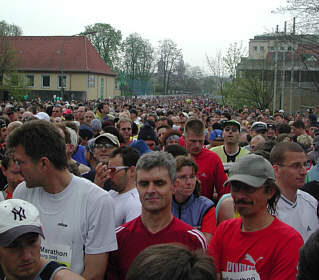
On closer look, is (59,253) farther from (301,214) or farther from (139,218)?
(301,214)

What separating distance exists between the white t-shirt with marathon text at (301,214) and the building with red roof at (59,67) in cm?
5943

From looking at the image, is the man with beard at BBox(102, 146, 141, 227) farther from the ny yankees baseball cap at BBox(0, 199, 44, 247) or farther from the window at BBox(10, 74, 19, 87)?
the window at BBox(10, 74, 19, 87)

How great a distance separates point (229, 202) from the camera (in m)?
3.86

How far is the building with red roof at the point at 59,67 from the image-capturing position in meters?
63.3

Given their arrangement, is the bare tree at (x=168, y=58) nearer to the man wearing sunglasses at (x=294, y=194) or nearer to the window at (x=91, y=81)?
the window at (x=91, y=81)

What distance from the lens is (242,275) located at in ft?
9.17

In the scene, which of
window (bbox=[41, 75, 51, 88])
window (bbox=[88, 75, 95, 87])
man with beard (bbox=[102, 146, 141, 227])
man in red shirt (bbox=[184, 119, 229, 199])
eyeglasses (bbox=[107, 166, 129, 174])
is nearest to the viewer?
man with beard (bbox=[102, 146, 141, 227])

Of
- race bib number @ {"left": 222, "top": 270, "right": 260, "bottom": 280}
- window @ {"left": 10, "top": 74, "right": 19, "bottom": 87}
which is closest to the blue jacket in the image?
race bib number @ {"left": 222, "top": 270, "right": 260, "bottom": 280}

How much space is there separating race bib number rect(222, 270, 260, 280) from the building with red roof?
6028cm

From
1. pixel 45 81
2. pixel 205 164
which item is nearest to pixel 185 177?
pixel 205 164

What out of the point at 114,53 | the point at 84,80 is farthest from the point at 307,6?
the point at 114,53

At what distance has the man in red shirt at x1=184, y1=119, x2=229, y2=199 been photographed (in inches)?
220

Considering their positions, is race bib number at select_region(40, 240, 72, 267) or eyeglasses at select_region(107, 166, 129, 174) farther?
eyeglasses at select_region(107, 166, 129, 174)

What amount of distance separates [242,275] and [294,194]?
142 centimetres
